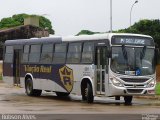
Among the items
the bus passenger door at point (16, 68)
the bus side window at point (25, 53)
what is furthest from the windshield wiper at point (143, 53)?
the bus passenger door at point (16, 68)

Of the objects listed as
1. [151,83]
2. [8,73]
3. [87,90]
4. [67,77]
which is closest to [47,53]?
[67,77]

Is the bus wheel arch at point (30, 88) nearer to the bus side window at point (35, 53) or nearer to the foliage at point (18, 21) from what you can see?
the bus side window at point (35, 53)

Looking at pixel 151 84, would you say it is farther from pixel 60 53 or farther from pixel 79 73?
pixel 60 53

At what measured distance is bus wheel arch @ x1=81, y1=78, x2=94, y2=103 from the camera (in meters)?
23.2

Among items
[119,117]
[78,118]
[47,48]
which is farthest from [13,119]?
[47,48]

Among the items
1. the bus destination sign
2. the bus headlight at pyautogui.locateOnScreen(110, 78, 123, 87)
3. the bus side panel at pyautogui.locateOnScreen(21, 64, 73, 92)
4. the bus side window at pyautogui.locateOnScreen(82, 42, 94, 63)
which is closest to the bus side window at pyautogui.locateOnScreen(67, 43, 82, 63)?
the bus side window at pyautogui.locateOnScreen(82, 42, 94, 63)

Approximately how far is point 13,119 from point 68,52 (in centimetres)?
1035

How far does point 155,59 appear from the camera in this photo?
23.2 meters

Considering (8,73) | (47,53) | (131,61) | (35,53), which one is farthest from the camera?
(8,73)

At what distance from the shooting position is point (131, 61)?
2262 cm

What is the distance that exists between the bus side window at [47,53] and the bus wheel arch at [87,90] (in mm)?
3655

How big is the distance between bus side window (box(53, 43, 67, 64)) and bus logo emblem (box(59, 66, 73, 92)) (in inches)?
17.9

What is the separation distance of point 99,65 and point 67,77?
8.94 feet

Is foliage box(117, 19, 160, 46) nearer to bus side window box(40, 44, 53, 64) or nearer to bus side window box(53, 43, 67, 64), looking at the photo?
bus side window box(40, 44, 53, 64)
